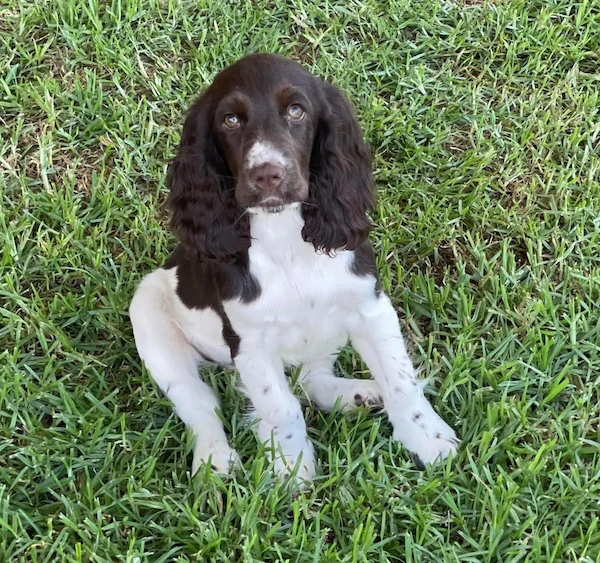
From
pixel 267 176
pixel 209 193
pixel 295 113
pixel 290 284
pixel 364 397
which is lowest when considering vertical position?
pixel 364 397

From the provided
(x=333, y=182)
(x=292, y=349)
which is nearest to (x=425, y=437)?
(x=292, y=349)

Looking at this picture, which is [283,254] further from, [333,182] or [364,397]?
[364,397]

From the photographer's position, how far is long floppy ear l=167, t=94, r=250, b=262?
290 centimetres

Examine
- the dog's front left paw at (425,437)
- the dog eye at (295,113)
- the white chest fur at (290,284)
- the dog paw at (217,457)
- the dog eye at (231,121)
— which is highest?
the dog eye at (295,113)

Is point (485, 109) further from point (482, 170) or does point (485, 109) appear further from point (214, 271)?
point (214, 271)

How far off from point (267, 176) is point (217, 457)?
1.25 metres

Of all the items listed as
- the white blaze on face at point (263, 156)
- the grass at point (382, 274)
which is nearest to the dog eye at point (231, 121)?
the white blaze on face at point (263, 156)

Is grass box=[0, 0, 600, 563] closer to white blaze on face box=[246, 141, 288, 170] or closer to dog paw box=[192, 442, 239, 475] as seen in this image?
dog paw box=[192, 442, 239, 475]

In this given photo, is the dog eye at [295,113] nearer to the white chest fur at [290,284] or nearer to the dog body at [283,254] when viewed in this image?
the dog body at [283,254]

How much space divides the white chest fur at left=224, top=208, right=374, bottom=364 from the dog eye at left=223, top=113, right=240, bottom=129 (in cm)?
37

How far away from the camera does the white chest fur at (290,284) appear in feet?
9.65

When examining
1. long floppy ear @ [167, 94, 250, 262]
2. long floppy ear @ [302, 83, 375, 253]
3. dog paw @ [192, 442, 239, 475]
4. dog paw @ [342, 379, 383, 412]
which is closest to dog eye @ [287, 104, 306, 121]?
long floppy ear @ [302, 83, 375, 253]

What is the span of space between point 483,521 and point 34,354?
2.23 m

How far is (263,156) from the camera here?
254 centimetres
